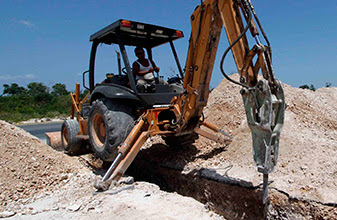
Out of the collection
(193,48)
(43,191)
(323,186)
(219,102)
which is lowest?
(43,191)

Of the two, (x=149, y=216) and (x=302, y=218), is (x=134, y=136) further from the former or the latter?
(x=302, y=218)

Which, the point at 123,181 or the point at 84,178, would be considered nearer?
the point at 123,181

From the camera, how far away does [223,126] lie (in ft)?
19.7

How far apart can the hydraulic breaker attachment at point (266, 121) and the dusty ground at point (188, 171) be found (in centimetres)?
71

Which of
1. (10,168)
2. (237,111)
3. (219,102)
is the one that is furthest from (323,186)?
(10,168)

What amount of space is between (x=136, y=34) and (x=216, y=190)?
9.98ft

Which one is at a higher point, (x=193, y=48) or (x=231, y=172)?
(x=193, y=48)

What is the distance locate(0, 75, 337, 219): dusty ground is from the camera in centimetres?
346

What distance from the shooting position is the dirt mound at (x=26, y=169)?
443 centimetres

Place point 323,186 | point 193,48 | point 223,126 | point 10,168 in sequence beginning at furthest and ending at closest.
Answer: point 223,126 → point 10,168 → point 193,48 → point 323,186

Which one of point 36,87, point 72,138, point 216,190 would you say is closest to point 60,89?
point 36,87

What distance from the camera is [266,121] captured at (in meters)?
2.94

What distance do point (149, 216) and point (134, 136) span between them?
4.47 feet

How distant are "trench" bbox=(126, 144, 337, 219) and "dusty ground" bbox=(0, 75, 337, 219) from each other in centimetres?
3
